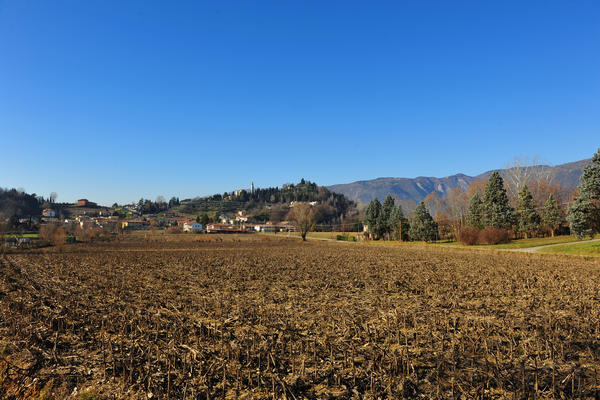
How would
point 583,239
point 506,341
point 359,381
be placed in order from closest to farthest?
1. point 359,381
2. point 506,341
3. point 583,239

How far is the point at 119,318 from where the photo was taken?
11797 mm

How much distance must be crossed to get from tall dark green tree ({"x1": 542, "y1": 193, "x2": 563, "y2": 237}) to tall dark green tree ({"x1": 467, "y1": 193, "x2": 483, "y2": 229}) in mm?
10155

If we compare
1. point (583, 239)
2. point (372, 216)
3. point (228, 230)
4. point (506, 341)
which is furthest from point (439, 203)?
point (506, 341)

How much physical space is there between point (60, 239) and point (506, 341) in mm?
74971

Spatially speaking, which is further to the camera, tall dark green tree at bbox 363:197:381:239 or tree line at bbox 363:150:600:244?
tall dark green tree at bbox 363:197:381:239

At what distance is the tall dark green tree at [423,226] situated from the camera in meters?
72.2

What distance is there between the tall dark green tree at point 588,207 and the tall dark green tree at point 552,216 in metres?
13.1

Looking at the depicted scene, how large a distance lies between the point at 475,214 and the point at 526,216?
908cm

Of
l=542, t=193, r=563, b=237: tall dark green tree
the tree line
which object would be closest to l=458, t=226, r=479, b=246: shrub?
the tree line

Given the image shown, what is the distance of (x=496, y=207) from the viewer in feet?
212

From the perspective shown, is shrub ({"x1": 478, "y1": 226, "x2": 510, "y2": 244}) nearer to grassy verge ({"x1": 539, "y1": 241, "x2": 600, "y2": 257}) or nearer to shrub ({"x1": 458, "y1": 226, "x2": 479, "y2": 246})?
shrub ({"x1": 458, "y1": 226, "x2": 479, "y2": 246})

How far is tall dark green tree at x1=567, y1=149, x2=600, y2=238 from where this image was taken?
1833 inches

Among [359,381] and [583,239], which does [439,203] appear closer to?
[583,239]

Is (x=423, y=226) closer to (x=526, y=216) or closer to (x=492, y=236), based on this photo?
(x=492, y=236)
